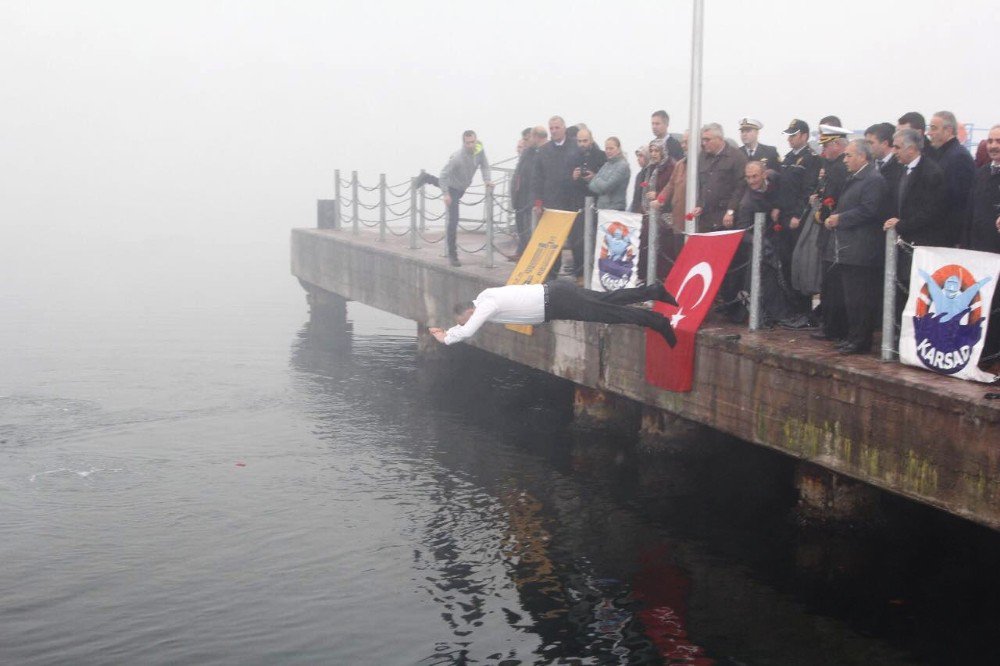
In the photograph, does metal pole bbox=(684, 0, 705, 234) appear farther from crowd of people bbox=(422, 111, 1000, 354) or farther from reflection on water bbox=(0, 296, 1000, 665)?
reflection on water bbox=(0, 296, 1000, 665)

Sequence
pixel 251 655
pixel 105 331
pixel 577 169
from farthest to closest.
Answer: pixel 105 331, pixel 577 169, pixel 251 655

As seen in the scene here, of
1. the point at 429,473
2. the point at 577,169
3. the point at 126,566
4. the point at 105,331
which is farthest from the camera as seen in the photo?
the point at 105,331

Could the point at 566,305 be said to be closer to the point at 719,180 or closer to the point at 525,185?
the point at 719,180

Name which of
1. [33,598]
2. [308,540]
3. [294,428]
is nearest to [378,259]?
[294,428]

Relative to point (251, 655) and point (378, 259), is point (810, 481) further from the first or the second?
point (378, 259)

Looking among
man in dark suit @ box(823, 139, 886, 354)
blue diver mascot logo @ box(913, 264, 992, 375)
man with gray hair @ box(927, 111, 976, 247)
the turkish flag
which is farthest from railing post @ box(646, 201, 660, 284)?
blue diver mascot logo @ box(913, 264, 992, 375)

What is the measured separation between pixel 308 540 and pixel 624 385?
426cm

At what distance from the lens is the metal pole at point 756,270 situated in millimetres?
11438

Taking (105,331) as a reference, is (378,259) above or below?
above

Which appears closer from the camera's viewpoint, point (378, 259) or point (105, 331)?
point (378, 259)

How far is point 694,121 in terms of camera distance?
13172mm

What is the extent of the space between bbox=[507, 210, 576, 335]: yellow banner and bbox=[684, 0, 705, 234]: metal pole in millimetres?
2034

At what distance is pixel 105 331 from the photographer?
24.5 m

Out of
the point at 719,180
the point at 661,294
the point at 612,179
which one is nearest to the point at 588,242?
the point at 612,179
